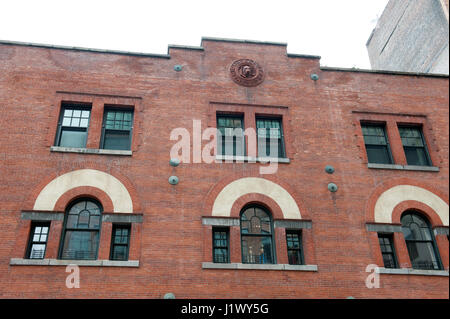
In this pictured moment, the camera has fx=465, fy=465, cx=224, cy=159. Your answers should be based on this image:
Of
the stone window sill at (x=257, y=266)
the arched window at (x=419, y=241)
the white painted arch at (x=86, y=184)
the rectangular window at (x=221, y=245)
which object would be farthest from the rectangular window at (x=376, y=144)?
the white painted arch at (x=86, y=184)

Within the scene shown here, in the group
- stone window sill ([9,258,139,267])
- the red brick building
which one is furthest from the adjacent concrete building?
stone window sill ([9,258,139,267])

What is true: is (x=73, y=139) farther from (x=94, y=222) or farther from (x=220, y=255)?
(x=220, y=255)

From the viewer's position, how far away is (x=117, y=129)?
51.0 ft

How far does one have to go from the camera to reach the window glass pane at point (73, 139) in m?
15.1

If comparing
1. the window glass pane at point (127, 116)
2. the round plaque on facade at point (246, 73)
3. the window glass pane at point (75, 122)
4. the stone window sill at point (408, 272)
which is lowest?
the stone window sill at point (408, 272)

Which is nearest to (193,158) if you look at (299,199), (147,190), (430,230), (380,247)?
(147,190)

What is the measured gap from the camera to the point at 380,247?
14344 millimetres

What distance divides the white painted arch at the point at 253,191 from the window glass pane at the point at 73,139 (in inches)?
192

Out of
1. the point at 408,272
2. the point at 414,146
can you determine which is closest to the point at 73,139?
the point at 408,272

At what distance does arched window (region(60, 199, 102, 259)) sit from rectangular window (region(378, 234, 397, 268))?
866 cm

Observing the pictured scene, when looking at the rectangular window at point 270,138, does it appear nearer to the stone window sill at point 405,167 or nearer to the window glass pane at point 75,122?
the stone window sill at point 405,167

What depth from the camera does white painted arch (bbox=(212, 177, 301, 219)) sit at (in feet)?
47.0

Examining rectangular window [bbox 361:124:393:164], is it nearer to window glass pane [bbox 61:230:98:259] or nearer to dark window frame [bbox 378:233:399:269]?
dark window frame [bbox 378:233:399:269]

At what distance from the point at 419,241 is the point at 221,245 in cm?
628
